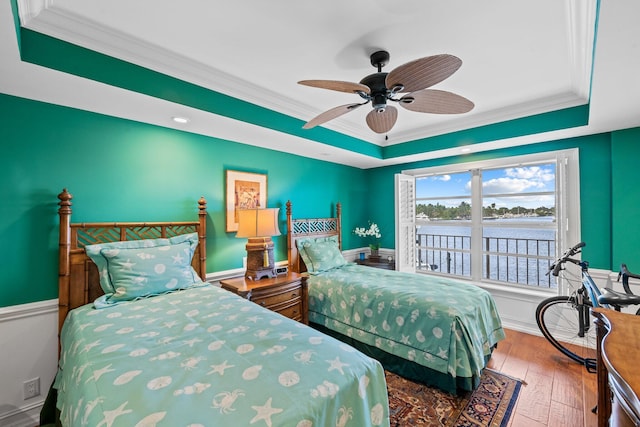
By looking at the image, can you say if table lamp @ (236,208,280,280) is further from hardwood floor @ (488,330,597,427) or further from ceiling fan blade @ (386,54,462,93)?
hardwood floor @ (488,330,597,427)

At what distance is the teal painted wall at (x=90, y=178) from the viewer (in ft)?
6.15

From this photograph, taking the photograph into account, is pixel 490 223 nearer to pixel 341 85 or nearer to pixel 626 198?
pixel 626 198

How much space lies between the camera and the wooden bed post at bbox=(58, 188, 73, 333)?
1941mm

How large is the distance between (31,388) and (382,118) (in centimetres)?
316

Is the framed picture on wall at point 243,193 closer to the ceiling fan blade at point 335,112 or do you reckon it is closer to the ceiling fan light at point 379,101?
the ceiling fan blade at point 335,112

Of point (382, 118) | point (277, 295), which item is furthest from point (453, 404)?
point (382, 118)

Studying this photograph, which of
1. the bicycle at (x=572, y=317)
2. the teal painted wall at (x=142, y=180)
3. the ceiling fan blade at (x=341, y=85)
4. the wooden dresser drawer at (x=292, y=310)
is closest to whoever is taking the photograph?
the ceiling fan blade at (x=341, y=85)

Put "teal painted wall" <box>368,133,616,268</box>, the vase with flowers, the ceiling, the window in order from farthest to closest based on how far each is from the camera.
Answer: the vase with flowers, the window, "teal painted wall" <box>368,133,616,268</box>, the ceiling

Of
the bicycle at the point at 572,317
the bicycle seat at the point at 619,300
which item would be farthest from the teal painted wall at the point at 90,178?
the bicycle at the point at 572,317

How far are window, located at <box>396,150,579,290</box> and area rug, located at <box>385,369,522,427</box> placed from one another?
4.70 ft

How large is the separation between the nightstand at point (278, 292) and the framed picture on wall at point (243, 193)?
66 cm

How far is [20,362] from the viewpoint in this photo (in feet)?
6.13

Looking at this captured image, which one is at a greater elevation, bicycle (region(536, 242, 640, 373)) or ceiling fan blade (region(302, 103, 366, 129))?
ceiling fan blade (region(302, 103, 366, 129))

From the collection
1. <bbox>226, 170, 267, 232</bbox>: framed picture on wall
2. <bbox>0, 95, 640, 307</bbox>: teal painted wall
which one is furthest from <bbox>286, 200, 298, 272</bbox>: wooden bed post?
<bbox>226, 170, 267, 232</bbox>: framed picture on wall
